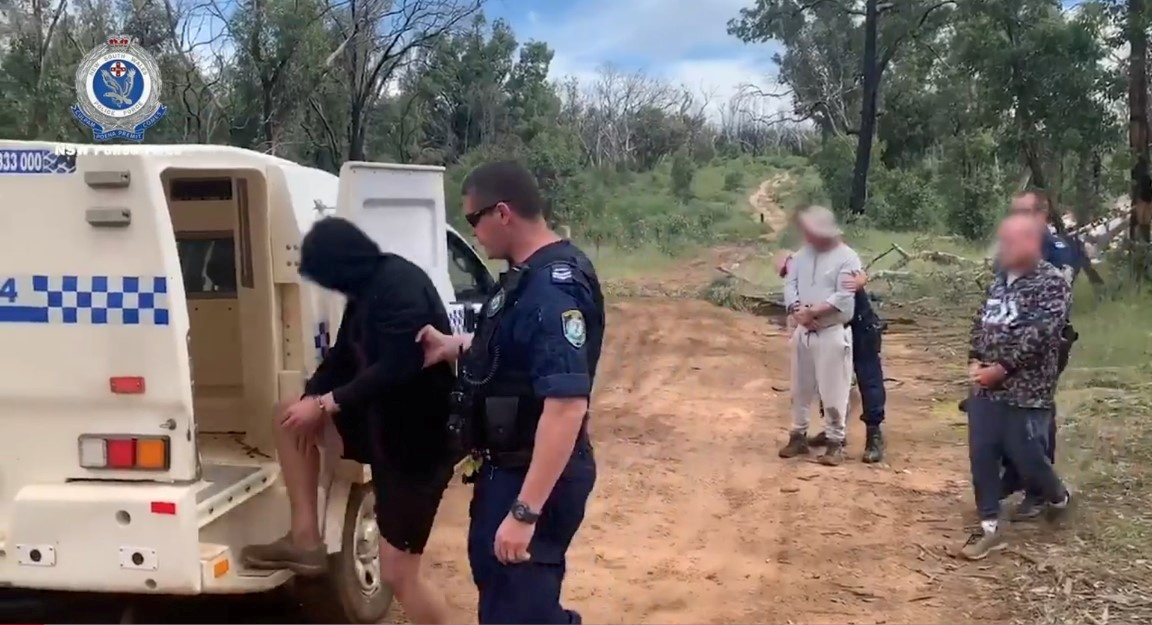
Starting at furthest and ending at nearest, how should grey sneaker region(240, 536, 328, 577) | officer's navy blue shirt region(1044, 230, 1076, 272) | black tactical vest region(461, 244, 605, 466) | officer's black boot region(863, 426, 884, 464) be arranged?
1. officer's black boot region(863, 426, 884, 464)
2. officer's navy blue shirt region(1044, 230, 1076, 272)
3. grey sneaker region(240, 536, 328, 577)
4. black tactical vest region(461, 244, 605, 466)

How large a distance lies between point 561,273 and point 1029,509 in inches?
148

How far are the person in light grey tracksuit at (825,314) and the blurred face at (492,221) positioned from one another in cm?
429

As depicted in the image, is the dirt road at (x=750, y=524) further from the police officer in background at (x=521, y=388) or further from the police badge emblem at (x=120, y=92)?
the police badge emblem at (x=120, y=92)

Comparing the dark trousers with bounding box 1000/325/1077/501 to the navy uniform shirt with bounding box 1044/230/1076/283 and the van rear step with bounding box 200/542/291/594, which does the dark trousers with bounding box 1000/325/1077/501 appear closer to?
the navy uniform shirt with bounding box 1044/230/1076/283

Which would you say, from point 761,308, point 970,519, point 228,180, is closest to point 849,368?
point 970,519

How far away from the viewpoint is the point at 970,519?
6.01 meters

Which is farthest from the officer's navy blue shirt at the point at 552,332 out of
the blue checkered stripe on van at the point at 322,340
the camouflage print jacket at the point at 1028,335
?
the camouflage print jacket at the point at 1028,335

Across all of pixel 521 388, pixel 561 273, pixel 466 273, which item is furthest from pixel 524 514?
pixel 466 273

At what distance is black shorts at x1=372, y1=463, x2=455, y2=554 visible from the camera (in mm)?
3566

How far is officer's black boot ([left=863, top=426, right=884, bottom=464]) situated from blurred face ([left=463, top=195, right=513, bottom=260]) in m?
4.91

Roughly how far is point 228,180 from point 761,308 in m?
12.8

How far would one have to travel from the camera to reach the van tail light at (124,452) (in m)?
3.57

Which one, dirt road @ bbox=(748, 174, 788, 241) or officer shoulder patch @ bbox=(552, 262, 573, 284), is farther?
dirt road @ bbox=(748, 174, 788, 241)

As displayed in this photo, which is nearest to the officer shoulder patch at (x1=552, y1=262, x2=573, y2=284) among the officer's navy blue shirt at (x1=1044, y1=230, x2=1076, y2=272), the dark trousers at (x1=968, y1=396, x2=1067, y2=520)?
the dark trousers at (x1=968, y1=396, x2=1067, y2=520)
